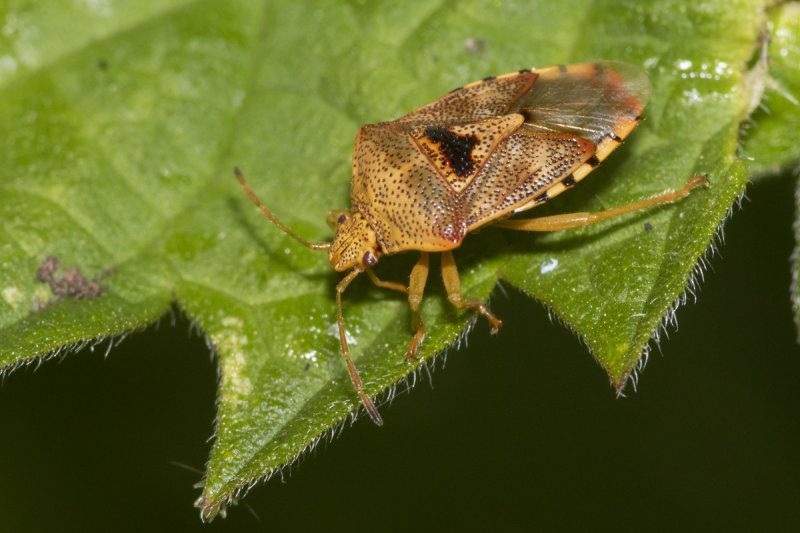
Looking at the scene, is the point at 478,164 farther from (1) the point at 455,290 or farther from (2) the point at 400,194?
(1) the point at 455,290

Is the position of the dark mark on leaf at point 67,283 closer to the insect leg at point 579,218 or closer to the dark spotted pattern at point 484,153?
the dark spotted pattern at point 484,153

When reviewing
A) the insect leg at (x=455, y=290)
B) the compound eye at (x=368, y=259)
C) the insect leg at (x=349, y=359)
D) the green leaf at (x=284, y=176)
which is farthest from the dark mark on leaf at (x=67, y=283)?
the insect leg at (x=455, y=290)

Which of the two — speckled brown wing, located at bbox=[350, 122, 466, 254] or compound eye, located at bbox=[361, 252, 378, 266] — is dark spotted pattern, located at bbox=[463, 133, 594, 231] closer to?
speckled brown wing, located at bbox=[350, 122, 466, 254]

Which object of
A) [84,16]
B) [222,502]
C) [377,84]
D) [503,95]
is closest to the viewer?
[222,502]

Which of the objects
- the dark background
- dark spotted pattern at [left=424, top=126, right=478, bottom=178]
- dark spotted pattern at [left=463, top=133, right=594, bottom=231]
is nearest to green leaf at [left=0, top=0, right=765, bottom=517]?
dark spotted pattern at [left=463, top=133, right=594, bottom=231]

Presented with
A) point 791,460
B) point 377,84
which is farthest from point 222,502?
point 791,460

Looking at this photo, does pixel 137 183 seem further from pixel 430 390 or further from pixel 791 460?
pixel 791 460
